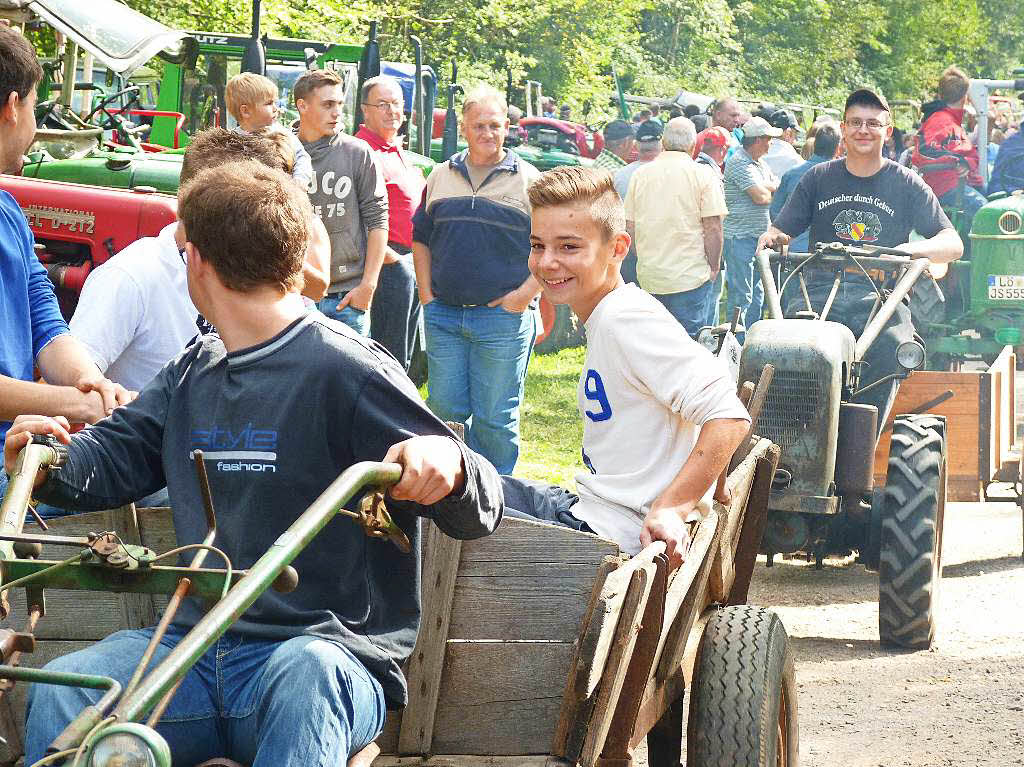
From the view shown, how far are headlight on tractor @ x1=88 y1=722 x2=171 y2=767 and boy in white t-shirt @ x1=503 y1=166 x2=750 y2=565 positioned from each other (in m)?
1.81

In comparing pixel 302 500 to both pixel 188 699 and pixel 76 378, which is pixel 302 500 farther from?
pixel 76 378

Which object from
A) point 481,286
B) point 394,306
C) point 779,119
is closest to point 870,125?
point 481,286

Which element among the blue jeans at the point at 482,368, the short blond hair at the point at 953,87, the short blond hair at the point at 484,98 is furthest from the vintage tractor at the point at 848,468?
the short blond hair at the point at 953,87

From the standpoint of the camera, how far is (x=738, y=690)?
361 centimetres

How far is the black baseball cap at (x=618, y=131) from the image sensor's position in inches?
821

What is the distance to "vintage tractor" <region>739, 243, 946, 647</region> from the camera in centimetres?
618

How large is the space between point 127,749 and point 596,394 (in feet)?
7.45

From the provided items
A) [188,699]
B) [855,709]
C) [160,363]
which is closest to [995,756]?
[855,709]

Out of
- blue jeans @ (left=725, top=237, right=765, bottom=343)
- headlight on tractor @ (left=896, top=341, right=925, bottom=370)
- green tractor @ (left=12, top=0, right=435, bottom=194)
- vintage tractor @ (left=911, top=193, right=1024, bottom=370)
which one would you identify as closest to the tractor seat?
headlight on tractor @ (left=896, top=341, right=925, bottom=370)

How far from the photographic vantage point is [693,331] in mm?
10742

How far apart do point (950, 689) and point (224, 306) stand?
3954 mm

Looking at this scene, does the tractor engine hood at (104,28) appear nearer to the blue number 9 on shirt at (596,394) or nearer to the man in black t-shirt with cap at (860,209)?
the man in black t-shirt with cap at (860,209)

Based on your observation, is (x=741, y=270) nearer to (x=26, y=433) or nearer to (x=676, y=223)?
(x=676, y=223)

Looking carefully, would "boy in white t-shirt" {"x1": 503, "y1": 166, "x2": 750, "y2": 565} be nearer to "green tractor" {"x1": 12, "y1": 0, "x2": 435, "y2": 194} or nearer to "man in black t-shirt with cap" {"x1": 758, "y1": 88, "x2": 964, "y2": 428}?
"man in black t-shirt with cap" {"x1": 758, "y1": 88, "x2": 964, "y2": 428}
